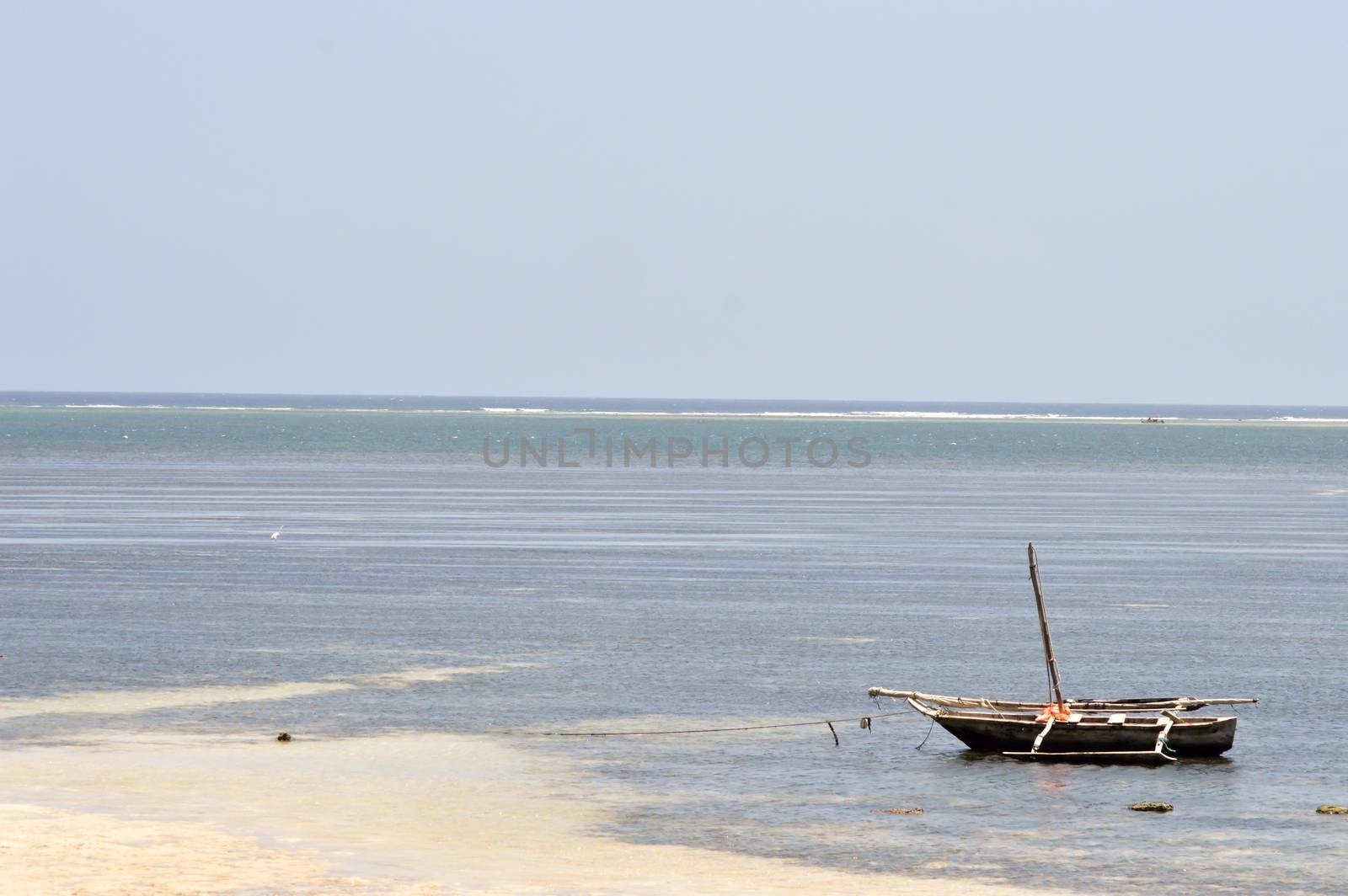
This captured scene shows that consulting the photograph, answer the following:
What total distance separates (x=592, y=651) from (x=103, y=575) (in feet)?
68.2

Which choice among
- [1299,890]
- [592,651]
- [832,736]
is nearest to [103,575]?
[592,651]

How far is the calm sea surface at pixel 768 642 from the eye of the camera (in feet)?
86.3

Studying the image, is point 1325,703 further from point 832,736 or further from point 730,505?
point 730,505

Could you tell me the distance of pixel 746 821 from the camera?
26.0 metres

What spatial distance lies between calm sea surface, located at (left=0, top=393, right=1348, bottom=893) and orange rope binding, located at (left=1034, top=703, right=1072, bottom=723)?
3.06 feet

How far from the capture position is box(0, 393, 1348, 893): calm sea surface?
26.3m

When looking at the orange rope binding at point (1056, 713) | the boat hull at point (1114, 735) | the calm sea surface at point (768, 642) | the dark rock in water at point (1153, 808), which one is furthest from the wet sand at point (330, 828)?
the orange rope binding at point (1056, 713)

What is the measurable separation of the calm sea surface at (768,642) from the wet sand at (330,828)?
40.5 inches

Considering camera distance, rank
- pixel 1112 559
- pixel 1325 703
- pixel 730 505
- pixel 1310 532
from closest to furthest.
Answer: pixel 1325 703 < pixel 1112 559 < pixel 1310 532 < pixel 730 505

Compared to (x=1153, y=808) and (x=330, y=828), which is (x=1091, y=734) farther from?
(x=330, y=828)

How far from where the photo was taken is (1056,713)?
31.4 meters

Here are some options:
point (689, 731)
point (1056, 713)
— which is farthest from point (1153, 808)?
point (689, 731)

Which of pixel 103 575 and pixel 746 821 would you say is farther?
pixel 103 575

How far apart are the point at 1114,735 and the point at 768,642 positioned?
1502 centimetres
